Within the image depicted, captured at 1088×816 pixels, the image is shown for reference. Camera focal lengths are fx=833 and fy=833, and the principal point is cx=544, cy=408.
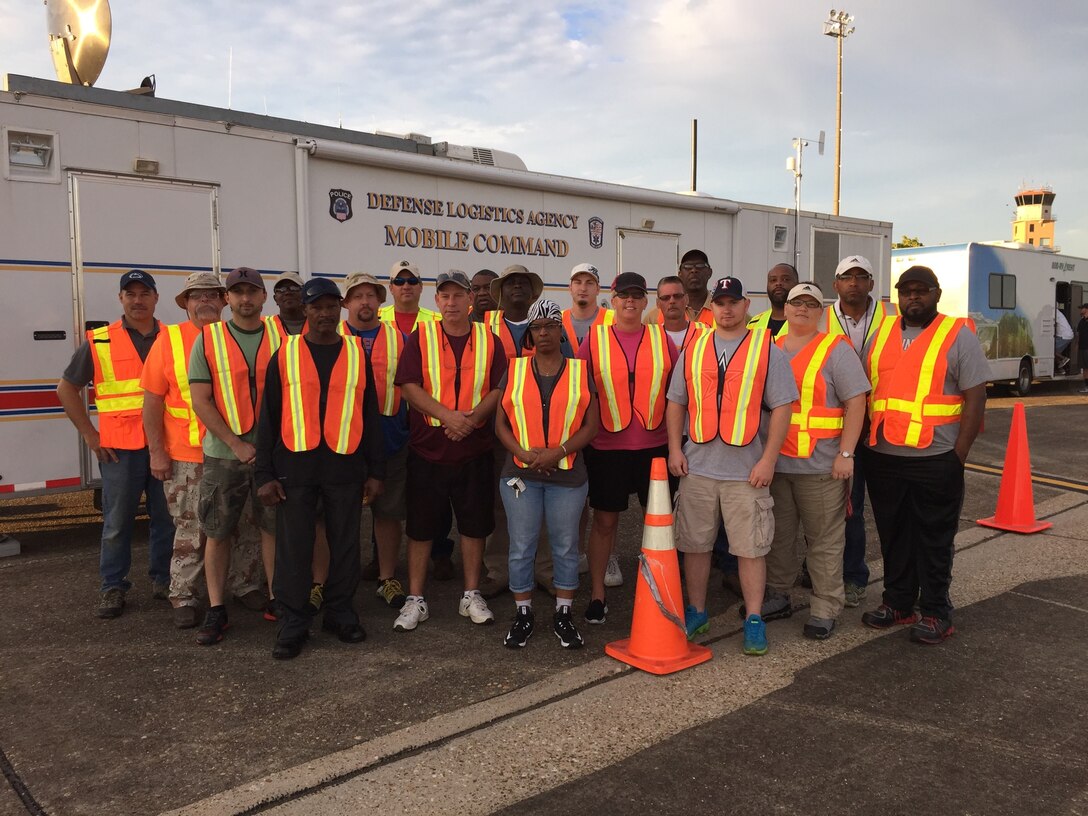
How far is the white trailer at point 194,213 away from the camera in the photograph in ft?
17.9

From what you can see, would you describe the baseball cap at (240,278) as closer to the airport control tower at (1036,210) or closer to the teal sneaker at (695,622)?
the teal sneaker at (695,622)

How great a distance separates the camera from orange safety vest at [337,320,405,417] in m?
4.76

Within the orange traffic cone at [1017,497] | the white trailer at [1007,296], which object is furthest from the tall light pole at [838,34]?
the orange traffic cone at [1017,497]

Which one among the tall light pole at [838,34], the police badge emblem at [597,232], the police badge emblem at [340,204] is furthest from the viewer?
the tall light pole at [838,34]

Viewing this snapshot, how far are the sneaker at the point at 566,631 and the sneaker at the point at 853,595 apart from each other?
5.48 feet

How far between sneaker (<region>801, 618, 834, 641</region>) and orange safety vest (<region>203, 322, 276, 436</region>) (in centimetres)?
308

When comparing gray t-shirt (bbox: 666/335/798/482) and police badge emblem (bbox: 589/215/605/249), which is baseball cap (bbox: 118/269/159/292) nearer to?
gray t-shirt (bbox: 666/335/798/482)

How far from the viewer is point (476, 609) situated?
4531 mm

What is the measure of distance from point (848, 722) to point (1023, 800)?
0.69 metres

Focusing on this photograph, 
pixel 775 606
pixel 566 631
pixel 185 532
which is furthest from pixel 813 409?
pixel 185 532

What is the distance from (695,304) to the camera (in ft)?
18.9

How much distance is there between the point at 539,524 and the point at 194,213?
3658 mm

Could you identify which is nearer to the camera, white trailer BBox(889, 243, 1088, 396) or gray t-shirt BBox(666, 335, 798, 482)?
gray t-shirt BBox(666, 335, 798, 482)

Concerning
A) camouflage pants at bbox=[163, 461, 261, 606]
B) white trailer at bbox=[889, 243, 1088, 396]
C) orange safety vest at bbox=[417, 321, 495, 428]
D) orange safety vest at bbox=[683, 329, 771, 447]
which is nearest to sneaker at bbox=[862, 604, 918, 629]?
orange safety vest at bbox=[683, 329, 771, 447]
